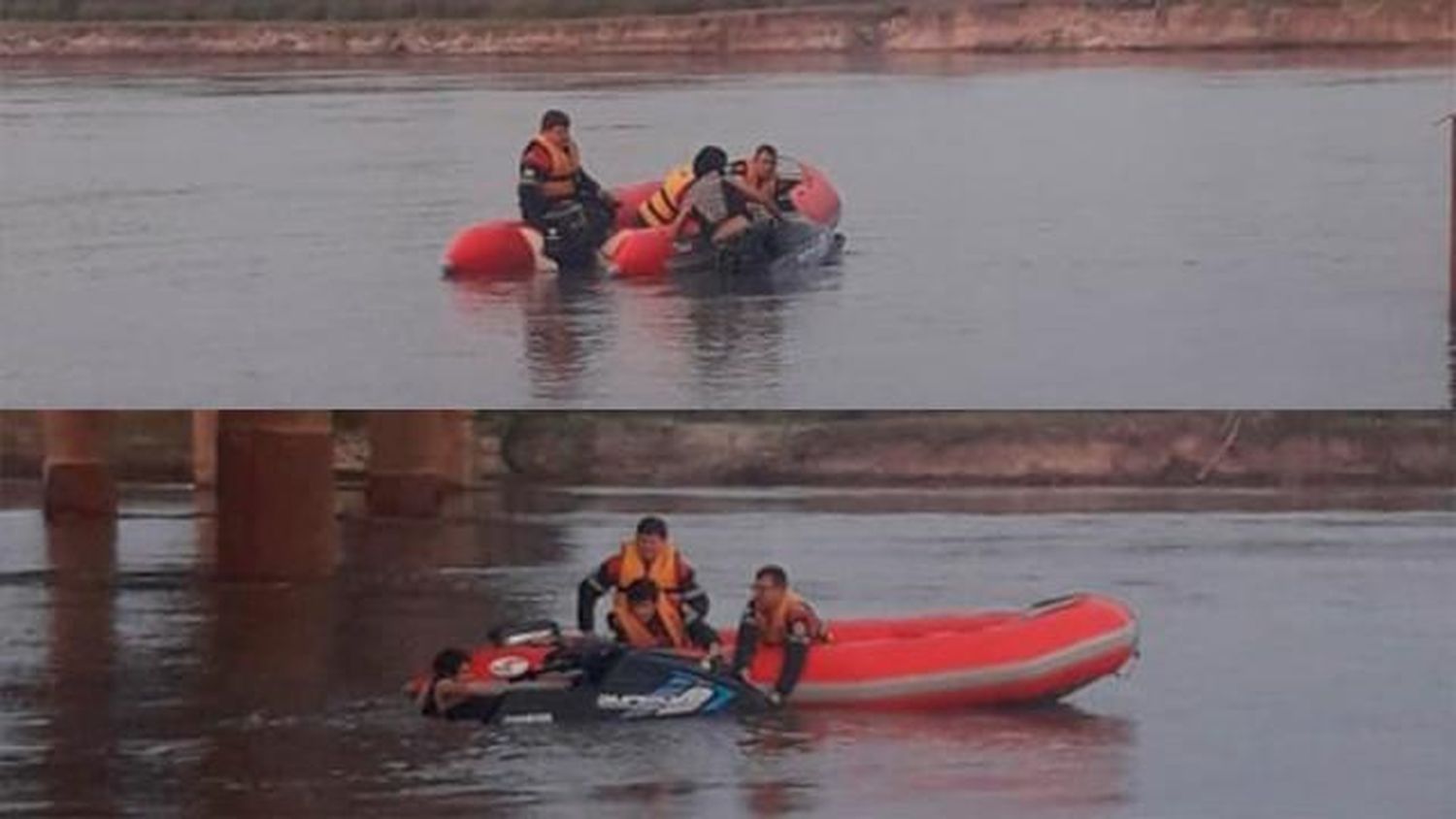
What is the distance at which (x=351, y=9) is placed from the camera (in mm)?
7547

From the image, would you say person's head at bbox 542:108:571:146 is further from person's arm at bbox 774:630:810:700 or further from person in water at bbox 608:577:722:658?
person's arm at bbox 774:630:810:700

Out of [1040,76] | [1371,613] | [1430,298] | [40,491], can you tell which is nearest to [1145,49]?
[1040,76]

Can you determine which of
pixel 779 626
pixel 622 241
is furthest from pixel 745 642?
pixel 622 241

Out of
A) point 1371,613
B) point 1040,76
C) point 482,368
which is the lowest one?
point 1371,613

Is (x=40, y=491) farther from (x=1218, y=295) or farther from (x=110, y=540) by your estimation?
(x=1218, y=295)

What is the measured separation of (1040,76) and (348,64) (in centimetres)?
118

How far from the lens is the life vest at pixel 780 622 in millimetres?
8758

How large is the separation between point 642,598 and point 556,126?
1.60 metres

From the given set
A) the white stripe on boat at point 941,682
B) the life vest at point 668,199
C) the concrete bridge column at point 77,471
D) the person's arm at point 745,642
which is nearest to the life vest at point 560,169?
the life vest at point 668,199

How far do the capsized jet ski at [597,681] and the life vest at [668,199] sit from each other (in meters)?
1.70

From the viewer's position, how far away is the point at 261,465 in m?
8.67

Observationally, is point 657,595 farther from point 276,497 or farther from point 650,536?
point 276,497

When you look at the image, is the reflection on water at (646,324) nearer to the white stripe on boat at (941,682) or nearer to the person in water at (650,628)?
the person in water at (650,628)

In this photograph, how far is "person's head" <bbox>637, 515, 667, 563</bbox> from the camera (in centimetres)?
859
